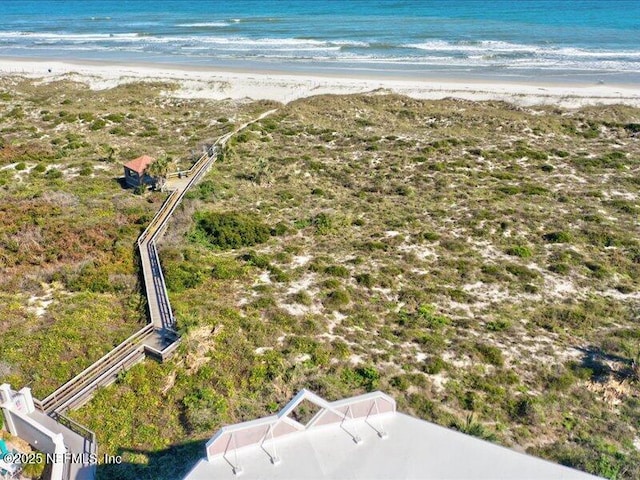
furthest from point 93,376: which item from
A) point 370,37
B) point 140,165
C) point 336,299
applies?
point 370,37

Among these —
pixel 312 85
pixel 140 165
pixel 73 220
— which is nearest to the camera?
pixel 73 220

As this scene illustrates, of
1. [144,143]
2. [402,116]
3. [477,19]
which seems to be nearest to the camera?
[144,143]

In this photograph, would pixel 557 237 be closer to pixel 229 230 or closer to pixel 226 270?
pixel 226 270

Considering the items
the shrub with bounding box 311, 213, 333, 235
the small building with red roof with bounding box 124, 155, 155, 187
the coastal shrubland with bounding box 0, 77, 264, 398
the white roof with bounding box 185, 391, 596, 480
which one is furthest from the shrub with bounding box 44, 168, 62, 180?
the white roof with bounding box 185, 391, 596, 480

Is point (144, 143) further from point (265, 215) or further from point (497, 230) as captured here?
point (497, 230)

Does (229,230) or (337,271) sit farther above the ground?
(229,230)

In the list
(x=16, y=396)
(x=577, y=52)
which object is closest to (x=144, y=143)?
(x=16, y=396)

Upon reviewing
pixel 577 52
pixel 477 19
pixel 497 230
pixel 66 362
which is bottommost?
pixel 66 362
